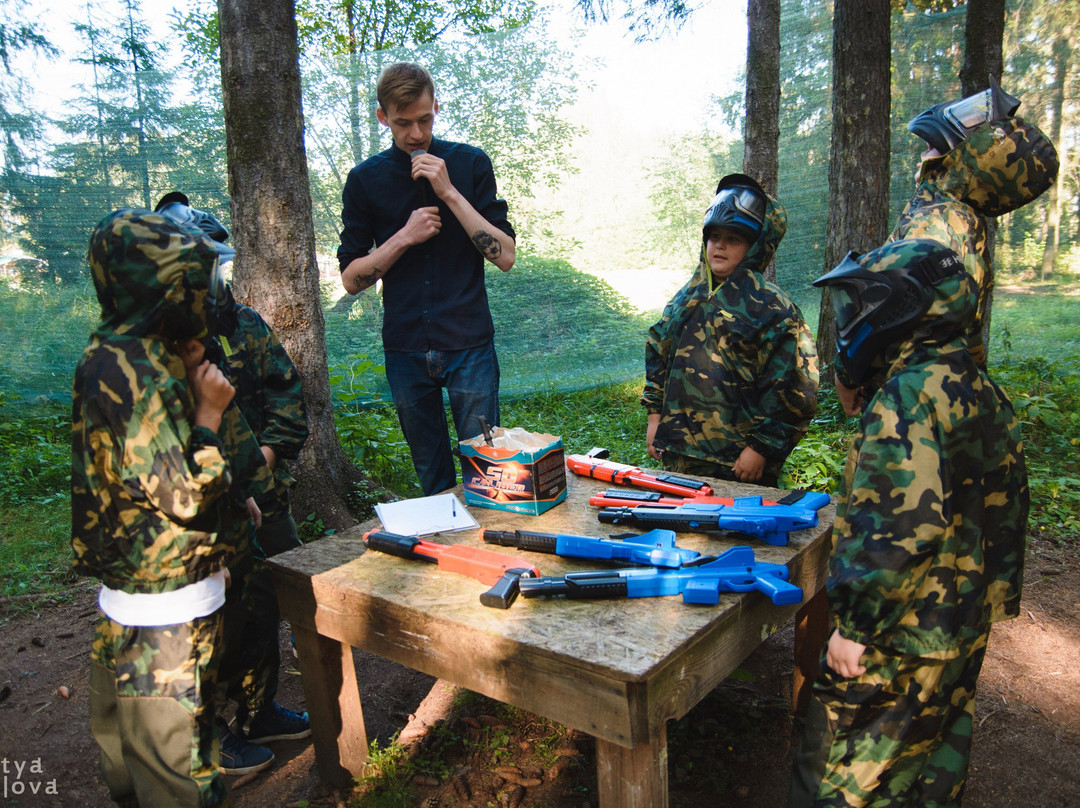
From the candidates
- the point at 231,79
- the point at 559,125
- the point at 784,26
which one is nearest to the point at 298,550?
the point at 231,79

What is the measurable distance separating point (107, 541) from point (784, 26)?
7397mm

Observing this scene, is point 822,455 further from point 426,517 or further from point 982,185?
point 426,517

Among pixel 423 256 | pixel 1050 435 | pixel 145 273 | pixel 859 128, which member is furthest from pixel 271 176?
pixel 1050 435

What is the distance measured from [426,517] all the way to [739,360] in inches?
57.5

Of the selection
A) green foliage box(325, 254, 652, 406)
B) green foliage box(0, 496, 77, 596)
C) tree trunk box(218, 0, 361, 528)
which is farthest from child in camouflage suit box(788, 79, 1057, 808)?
green foliage box(325, 254, 652, 406)

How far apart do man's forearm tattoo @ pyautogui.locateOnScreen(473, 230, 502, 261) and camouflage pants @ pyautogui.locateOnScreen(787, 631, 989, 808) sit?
2148mm

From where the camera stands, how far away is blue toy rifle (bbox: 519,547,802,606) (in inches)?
69.6

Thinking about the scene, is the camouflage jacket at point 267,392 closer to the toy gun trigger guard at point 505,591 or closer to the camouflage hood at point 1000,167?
the toy gun trigger guard at point 505,591

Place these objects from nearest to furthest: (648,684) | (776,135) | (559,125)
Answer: (648,684)
(776,135)
(559,125)

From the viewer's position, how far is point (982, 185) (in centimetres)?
276

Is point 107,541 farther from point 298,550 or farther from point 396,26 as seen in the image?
point 396,26

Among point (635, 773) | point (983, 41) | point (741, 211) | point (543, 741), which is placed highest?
point (983, 41)

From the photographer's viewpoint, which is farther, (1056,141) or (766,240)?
(1056,141)

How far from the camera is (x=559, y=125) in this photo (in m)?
7.10
